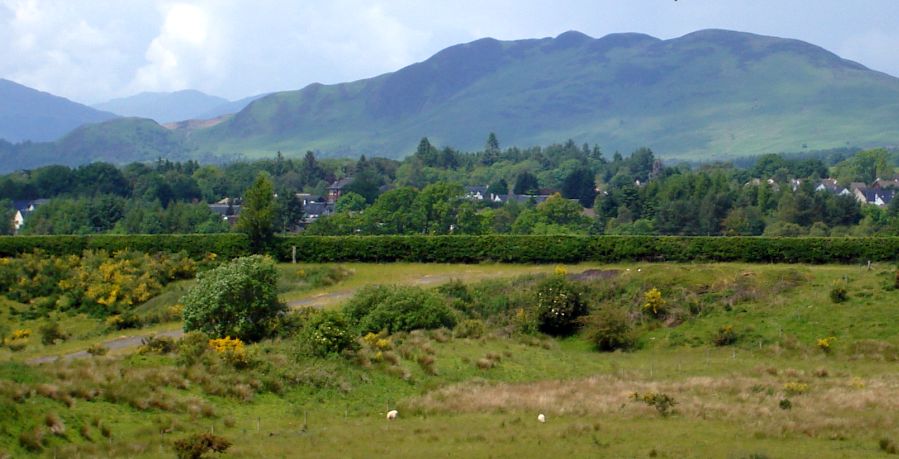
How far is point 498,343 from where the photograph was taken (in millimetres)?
39750

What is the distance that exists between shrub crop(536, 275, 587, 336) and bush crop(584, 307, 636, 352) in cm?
215

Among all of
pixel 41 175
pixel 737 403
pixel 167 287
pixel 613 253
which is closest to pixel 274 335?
pixel 737 403

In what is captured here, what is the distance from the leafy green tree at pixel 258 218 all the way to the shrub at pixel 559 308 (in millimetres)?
21623

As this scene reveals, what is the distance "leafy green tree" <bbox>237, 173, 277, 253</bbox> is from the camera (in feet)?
200

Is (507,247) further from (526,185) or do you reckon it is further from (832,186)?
(832,186)

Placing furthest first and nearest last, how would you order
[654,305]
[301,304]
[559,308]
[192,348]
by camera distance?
1. [301,304]
2. [654,305]
3. [559,308]
4. [192,348]

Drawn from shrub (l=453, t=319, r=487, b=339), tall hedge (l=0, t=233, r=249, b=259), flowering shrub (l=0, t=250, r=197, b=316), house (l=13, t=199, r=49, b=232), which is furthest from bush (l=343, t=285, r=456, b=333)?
house (l=13, t=199, r=49, b=232)

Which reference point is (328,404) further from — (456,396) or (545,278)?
(545,278)

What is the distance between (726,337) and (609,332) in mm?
4440

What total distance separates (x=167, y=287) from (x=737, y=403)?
117ft

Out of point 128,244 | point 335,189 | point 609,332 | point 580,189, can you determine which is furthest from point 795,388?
point 335,189

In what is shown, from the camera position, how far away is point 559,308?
44.5m

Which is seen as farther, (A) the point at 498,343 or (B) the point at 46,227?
(B) the point at 46,227

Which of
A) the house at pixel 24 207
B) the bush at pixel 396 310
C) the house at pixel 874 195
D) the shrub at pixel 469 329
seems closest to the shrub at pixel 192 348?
the bush at pixel 396 310
